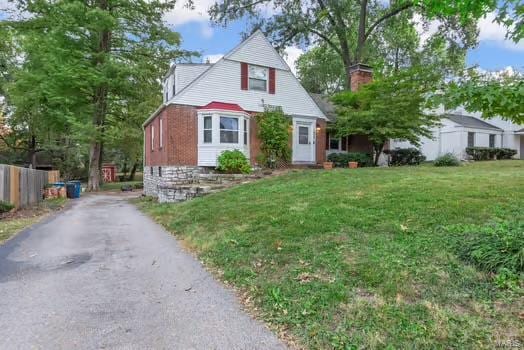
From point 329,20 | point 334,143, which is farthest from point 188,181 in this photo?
point 329,20

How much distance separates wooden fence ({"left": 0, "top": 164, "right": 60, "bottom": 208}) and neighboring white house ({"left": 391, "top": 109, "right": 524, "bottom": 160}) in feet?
62.4

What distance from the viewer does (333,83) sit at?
3497cm

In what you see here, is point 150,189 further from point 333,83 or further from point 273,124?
point 333,83

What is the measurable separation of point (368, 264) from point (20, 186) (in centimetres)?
1271

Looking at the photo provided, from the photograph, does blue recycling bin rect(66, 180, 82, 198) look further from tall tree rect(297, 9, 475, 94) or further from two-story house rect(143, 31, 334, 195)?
tall tree rect(297, 9, 475, 94)

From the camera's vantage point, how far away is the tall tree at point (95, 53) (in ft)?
65.7

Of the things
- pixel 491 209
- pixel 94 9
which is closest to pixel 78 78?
pixel 94 9

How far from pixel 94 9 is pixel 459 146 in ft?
78.0

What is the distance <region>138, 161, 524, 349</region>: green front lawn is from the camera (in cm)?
295

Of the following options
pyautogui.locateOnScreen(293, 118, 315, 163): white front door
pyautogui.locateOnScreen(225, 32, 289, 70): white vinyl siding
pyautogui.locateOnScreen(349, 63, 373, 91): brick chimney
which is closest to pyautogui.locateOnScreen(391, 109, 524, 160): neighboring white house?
pyautogui.locateOnScreen(349, 63, 373, 91): brick chimney

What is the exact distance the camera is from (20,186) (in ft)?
40.1

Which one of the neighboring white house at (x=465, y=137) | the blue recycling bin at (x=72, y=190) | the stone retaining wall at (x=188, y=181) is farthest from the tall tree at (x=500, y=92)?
the blue recycling bin at (x=72, y=190)

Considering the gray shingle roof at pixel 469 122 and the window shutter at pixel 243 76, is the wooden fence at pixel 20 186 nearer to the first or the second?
the window shutter at pixel 243 76

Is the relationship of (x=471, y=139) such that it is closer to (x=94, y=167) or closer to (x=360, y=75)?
(x=360, y=75)
